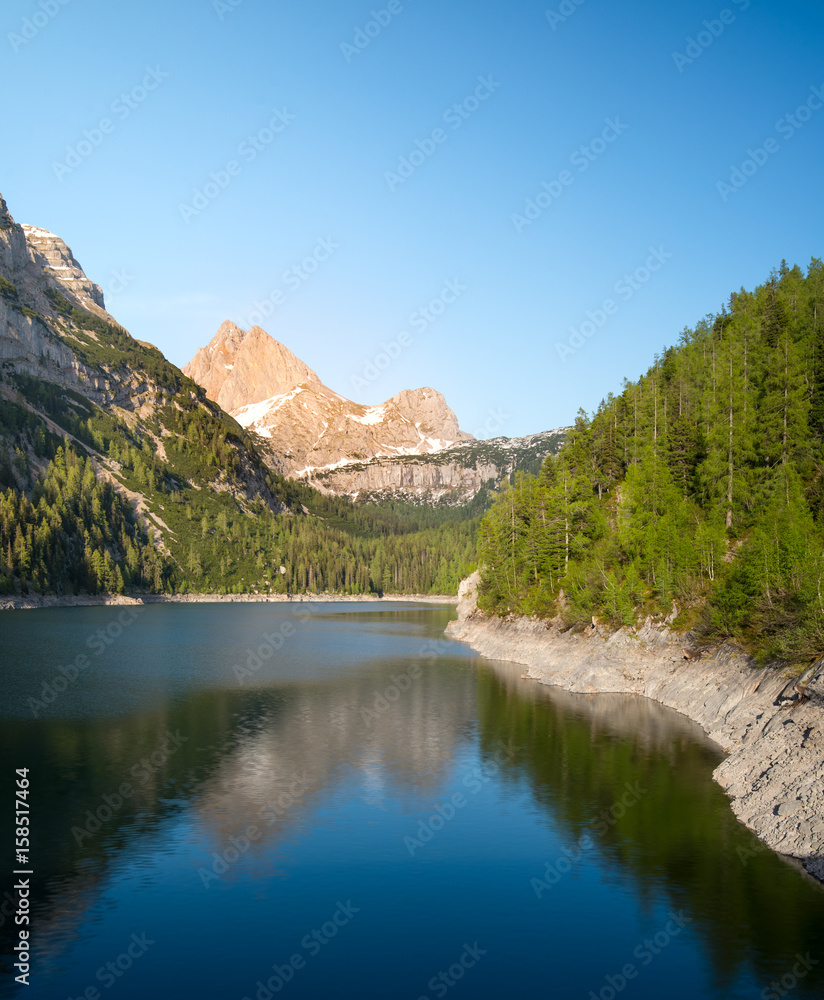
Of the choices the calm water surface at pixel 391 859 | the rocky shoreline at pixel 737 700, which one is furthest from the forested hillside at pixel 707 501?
the calm water surface at pixel 391 859

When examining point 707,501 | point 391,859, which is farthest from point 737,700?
point 707,501

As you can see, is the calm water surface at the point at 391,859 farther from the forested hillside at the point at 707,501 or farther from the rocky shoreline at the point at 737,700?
the forested hillside at the point at 707,501

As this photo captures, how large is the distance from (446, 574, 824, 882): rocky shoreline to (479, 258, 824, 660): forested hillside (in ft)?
8.51

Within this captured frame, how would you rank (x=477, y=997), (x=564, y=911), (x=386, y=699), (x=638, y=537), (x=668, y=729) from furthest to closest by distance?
1. (x=638, y=537)
2. (x=386, y=699)
3. (x=668, y=729)
4. (x=564, y=911)
5. (x=477, y=997)

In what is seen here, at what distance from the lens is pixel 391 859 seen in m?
31.5

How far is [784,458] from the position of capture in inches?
2872

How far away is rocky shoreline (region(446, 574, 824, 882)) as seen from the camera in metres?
31.9

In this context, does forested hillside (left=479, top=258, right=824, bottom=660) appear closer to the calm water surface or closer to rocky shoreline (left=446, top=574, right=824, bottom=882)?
rocky shoreline (left=446, top=574, right=824, bottom=882)

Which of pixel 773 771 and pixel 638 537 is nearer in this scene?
pixel 773 771

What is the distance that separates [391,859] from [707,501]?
6451cm

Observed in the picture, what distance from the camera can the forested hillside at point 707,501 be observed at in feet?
176

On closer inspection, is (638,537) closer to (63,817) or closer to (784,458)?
(784,458)

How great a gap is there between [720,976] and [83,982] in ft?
64.2

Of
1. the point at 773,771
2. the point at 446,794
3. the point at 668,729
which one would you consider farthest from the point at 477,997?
the point at 668,729
